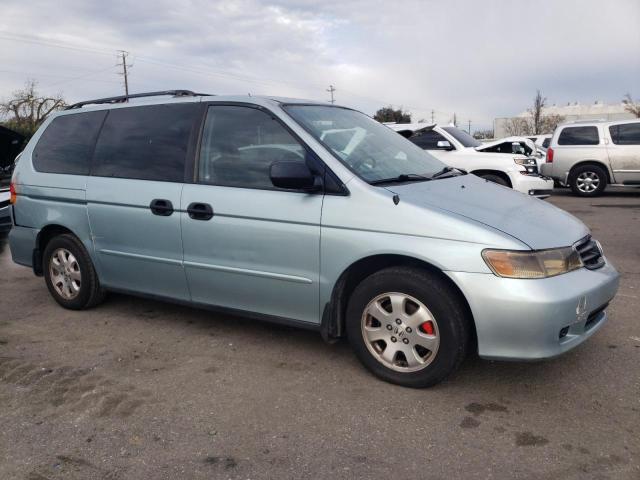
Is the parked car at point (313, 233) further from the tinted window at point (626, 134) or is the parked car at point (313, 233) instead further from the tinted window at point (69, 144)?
the tinted window at point (626, 134)

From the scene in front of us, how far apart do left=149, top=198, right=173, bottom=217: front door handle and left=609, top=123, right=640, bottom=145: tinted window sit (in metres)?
12.3

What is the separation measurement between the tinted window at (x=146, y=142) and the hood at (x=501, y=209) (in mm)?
1662

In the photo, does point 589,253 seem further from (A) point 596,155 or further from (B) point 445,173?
(A) point 596,155

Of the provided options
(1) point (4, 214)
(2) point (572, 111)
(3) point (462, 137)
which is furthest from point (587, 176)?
(2) point (572, 111)

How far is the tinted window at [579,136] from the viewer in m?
13.8

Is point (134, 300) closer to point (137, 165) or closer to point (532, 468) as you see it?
point (137, 165)

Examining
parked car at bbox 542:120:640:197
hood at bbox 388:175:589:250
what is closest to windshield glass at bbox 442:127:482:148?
parked car at bbox 542:120:640:197

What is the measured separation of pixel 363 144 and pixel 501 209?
1067 mm

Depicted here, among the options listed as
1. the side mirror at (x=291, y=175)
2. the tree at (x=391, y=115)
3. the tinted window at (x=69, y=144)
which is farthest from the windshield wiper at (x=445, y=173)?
the tree at (x=391, y=115)

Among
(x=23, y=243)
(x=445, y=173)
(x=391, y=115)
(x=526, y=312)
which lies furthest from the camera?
(x=391, y=115)

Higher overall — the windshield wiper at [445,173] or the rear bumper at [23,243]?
the windshield wiper at [445,173]

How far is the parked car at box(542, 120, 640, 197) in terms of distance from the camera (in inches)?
527

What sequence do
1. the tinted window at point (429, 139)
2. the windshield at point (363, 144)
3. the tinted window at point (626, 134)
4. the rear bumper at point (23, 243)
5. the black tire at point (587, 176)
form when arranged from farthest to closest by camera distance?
the black tire at point (587, 176) → the tinted window at point (626, 134) → the tinted window at point (429, 139) → the rear bumper at point (23, 243) → the windshield at point (363, 144)

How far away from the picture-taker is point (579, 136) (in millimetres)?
13914
